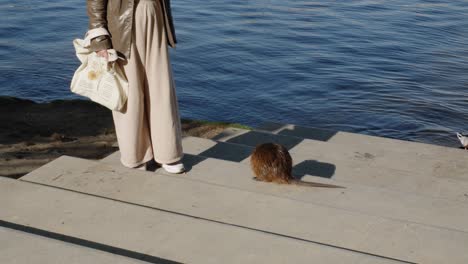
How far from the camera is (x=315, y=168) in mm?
5422

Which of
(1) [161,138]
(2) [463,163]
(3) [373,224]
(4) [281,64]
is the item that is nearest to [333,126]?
(4) [281,64]

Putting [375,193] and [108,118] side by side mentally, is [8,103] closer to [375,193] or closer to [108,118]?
[108,118]

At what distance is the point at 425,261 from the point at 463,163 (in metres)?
2.84

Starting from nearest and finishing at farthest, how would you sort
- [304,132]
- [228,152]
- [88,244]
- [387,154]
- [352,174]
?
[88,244]
[352,174]
[228,152]
[387,154]
[304,132]

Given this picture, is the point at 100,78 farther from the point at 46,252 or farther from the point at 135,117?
the point at 46,252

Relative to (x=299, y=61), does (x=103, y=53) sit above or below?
above

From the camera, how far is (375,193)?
4.51 meters

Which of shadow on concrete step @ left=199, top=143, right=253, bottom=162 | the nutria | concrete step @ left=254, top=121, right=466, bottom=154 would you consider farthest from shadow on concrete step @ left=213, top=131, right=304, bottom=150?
the nutria

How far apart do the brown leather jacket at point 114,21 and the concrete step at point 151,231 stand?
0.99 meters

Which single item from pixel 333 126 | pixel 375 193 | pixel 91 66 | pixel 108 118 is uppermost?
pixel 91 66

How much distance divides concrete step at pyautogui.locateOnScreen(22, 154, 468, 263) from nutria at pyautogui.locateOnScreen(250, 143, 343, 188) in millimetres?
68

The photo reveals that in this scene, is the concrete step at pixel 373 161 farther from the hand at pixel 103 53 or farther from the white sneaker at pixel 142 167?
the hand at pixel 103 53

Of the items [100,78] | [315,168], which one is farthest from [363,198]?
[100,78]

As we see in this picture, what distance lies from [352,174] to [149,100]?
1.65 m
